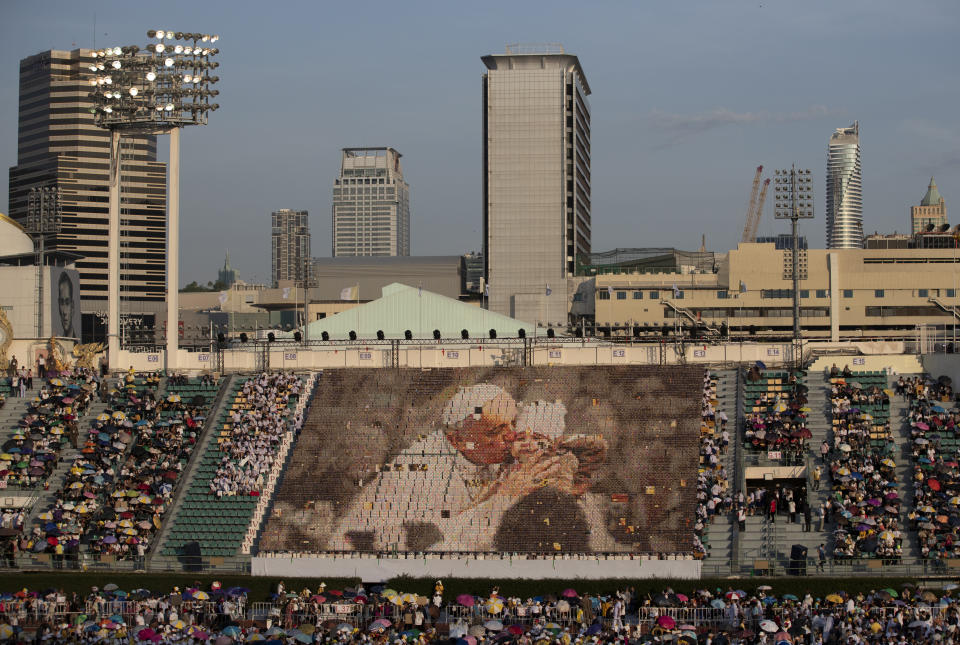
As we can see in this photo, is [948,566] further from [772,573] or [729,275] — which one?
[729,275]

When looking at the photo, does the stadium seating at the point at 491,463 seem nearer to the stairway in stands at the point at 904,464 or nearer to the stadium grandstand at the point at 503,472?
the stadium grandstand at the point at 503,472

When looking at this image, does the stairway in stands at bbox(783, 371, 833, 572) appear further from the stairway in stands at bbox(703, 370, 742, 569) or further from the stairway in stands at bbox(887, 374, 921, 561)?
the stairway in stands at bbox(887, 374, 921, 561)

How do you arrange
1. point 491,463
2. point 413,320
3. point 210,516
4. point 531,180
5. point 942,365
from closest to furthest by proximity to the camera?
point 210,516, point 491,463, point 942,365, point 413,320, point 531,180

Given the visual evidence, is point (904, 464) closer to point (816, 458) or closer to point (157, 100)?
point (816, 458)

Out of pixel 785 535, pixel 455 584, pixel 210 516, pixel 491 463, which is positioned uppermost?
pixel 491 463

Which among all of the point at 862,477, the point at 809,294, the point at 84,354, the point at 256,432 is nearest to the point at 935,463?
the point at 862,477

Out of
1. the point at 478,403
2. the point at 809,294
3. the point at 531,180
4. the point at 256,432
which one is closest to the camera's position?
the point at 256,432
